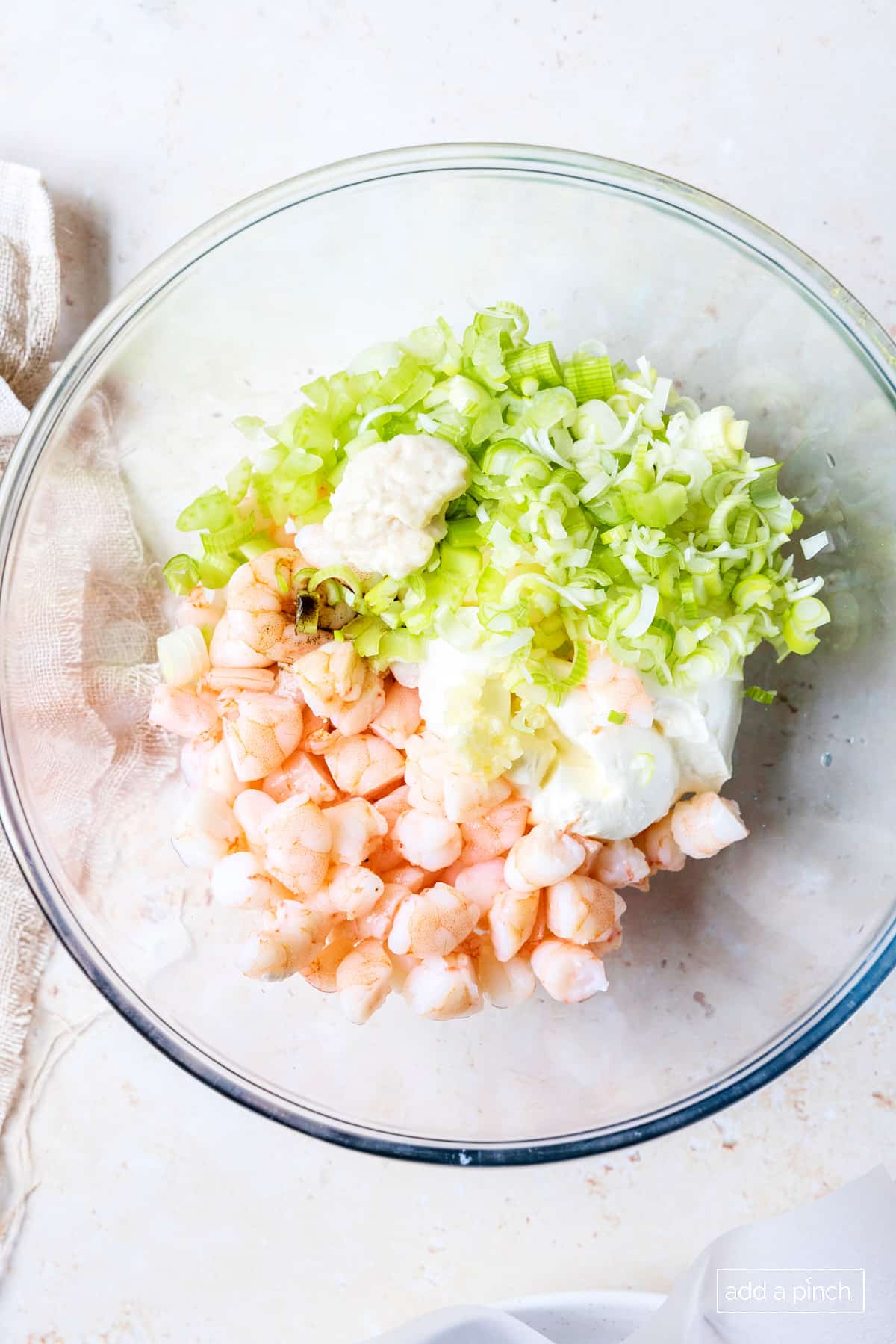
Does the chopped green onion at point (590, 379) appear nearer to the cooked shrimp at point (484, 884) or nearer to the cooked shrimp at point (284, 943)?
the cooked shrimp at point (484, 884)

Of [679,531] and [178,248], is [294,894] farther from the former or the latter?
[178,248]

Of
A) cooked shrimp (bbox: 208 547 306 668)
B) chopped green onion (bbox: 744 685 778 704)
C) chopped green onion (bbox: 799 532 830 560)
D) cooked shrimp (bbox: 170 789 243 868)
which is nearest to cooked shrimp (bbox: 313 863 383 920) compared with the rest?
cooked shrimp (bbox: 170 789 243 868)

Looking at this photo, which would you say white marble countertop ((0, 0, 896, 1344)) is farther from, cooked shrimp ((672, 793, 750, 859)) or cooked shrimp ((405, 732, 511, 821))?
cooked shrimp ((405, 732, 511, 821))

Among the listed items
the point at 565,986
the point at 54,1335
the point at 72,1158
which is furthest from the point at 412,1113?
the point at 54,1335

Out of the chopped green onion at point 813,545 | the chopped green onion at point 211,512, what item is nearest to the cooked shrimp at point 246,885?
the chopped green onion at point 211,512

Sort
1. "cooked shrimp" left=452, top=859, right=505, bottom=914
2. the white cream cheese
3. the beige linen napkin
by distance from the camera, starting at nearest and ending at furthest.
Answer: the white cream cheese → "cooked shrimp" left=452, top=859, right=505, bottom=914 → the beige linen napkin

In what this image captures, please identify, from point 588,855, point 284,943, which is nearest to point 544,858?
point 588,855

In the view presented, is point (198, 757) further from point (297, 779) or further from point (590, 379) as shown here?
point (590, 379)
